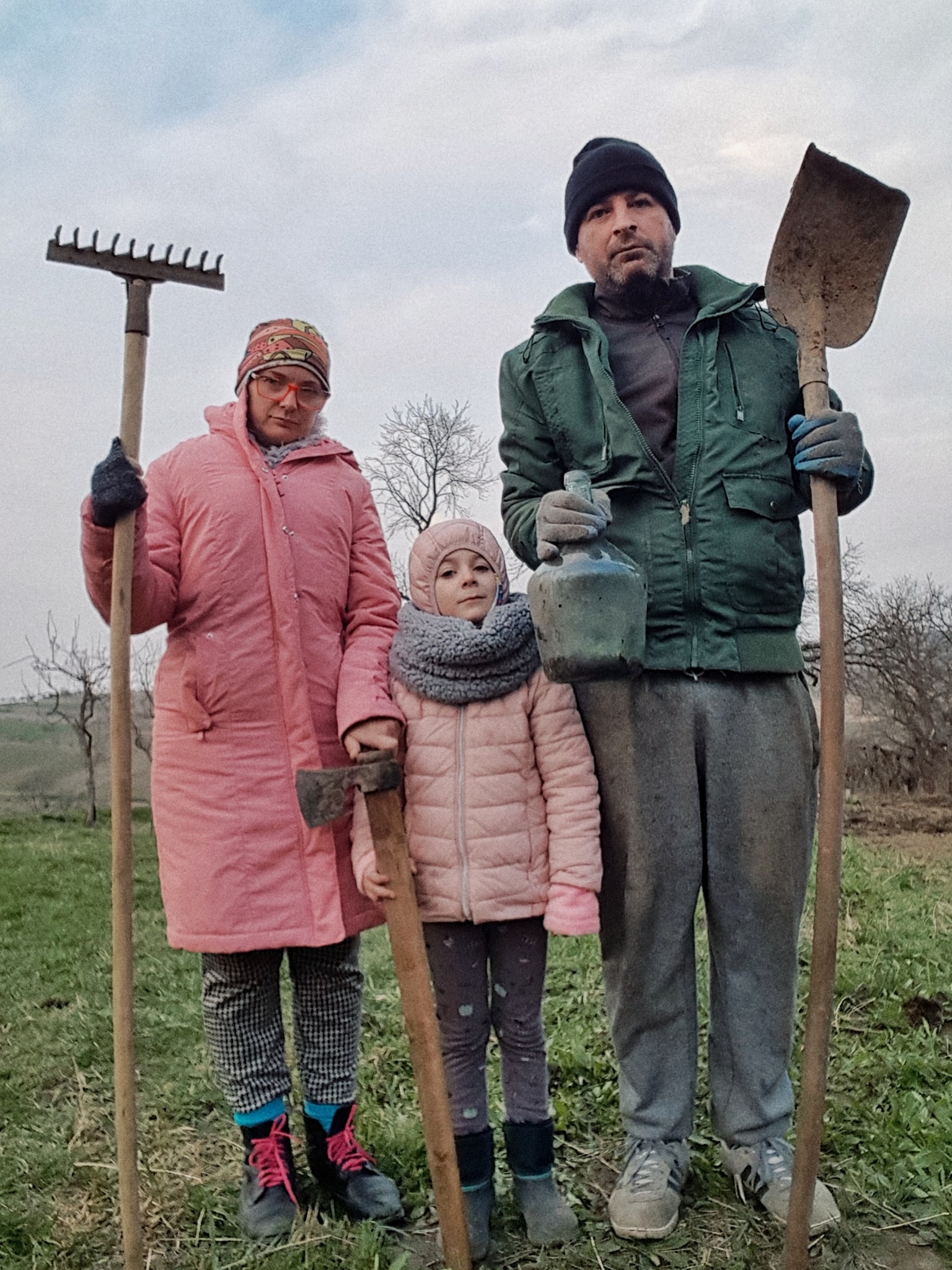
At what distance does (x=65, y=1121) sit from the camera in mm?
3473

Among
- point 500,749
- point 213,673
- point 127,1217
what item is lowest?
point 127,1217

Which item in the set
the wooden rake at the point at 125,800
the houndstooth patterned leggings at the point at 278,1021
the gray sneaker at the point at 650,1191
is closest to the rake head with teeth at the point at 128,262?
the wooden rake at the point at 125,800

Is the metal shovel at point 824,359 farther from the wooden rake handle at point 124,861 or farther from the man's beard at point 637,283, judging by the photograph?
the wooden rake handle at point 124,861

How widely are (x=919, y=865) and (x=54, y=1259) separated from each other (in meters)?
6.24

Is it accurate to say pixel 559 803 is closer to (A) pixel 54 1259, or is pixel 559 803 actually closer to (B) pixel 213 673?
(B) pixel 213 673

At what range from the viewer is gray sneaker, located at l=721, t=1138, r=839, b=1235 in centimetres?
248

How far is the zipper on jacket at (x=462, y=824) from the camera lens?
238cm

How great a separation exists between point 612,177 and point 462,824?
157 cm

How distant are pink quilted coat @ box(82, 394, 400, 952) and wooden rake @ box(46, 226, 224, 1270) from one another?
153mm

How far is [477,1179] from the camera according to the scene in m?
2.48

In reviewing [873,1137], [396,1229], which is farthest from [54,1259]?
[873,1137]

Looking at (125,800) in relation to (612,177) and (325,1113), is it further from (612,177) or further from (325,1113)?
(612,177)

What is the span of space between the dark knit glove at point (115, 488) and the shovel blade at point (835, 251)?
1.41 meters

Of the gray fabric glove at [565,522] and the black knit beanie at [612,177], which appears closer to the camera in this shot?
the gray fabric glove at [565,522]
